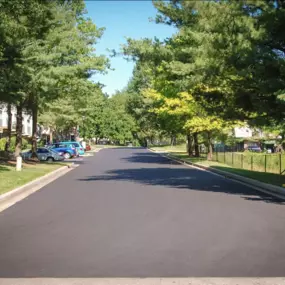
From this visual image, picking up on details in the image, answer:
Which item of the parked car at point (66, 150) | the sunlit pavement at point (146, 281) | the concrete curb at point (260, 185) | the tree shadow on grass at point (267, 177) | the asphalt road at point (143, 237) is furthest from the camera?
the parked car at point (66, 150)

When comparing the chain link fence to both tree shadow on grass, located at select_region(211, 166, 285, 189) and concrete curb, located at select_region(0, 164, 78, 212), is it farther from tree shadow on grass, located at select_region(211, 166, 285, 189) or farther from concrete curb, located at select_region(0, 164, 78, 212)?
concrete curb, located at select_region(0, 164, 78, 212)

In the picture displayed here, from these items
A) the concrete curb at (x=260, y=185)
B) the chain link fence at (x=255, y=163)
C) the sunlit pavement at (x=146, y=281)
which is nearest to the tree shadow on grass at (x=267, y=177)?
the concrete curb at (x=260, y=185)

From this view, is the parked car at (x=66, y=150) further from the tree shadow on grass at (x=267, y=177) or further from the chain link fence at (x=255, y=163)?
the tree shadow on grass at (x=267, y=177)

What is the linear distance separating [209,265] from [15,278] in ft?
8.44

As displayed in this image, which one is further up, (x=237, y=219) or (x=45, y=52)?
(x=45, y=52)

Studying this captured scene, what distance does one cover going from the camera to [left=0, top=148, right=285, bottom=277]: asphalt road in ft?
20.7

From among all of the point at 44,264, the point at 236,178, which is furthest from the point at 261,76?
the point at 44,264

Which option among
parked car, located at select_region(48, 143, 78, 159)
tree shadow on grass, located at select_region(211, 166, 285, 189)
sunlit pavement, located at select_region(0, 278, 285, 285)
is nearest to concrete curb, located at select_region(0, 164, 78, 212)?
sunlit pavement, located at select_region(0, 278, 285, 285)

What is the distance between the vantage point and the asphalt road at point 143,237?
6320 millimetres

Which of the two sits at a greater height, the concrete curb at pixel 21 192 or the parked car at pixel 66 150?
the parked car at pixel 66 150

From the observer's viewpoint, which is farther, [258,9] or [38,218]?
[258,9]

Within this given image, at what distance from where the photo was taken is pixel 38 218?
10.4 meters

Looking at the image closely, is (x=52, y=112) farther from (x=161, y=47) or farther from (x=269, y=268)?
(x=269, y=268)

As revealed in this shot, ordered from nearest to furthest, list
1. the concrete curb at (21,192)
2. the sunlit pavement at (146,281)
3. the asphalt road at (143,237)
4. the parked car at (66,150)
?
the sunlit pavement at (146,281)
the asphalt road at (143,237)
the concrete curb at (21,192)
the parked car at (66,150)
